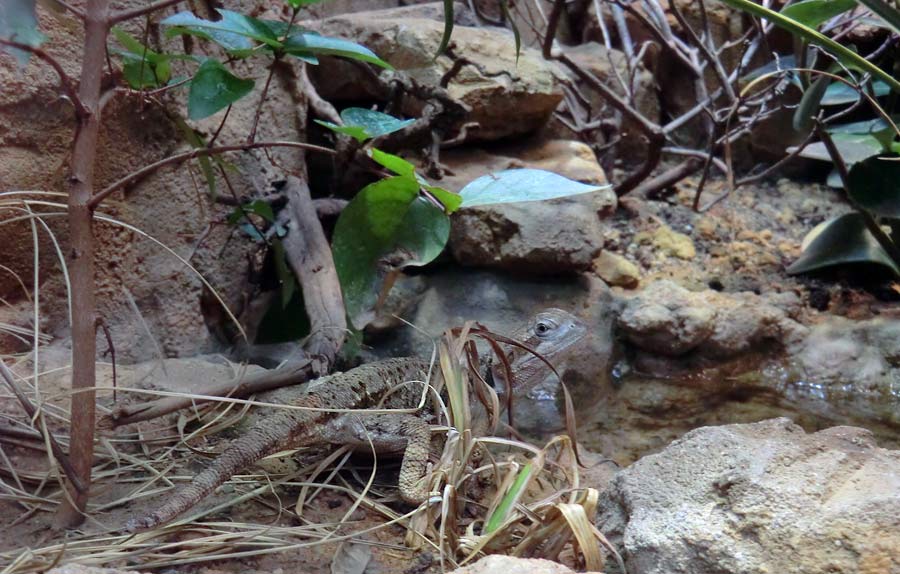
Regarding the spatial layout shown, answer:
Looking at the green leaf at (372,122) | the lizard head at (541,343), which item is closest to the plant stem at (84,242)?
the green leaf at (372,122)

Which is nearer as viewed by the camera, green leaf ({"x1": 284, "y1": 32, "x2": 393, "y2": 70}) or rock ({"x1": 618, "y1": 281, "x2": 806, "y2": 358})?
green leaf ({"x1": 284, "y1": 32, "x2": 393, "y2": 70})

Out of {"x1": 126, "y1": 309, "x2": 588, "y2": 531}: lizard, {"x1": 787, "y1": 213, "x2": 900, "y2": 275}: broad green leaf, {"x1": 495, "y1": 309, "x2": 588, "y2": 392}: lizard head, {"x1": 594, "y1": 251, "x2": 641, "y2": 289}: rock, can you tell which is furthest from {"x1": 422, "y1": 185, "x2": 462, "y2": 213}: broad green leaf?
{"x1": 787, "y1": 213, "x2": 900, "y2": 275}: broad green leaf

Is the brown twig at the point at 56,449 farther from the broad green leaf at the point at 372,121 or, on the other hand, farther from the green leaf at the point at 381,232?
the broad green leaf at the point at 372,121

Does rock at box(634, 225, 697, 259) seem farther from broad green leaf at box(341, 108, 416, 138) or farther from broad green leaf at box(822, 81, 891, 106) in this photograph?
broad green leaf at box(341, 108, 416, 138)

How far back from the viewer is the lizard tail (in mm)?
1614

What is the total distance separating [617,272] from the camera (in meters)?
3.85

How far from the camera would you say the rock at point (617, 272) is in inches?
151

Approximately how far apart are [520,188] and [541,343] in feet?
3.98

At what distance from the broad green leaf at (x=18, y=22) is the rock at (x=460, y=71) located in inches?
96.9

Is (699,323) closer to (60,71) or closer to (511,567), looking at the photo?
(511,567)

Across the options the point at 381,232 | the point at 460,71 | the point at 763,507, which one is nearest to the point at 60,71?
the point at 381,232

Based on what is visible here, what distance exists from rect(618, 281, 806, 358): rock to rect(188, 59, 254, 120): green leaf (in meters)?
2.18

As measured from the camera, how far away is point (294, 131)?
11.0 ft

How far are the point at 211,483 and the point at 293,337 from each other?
1209 mm
